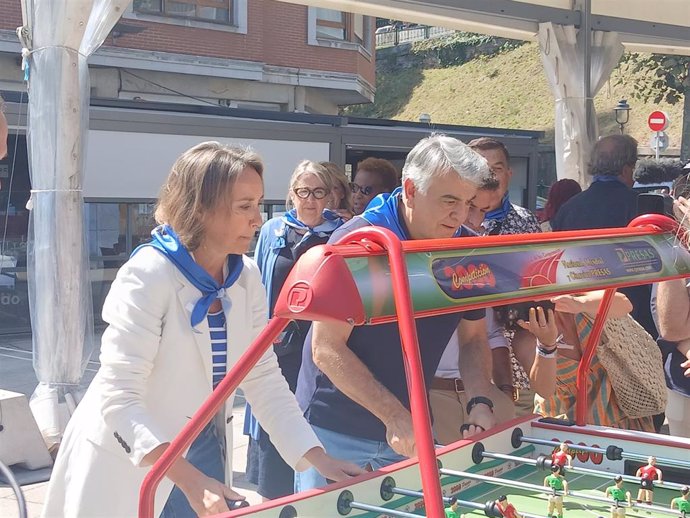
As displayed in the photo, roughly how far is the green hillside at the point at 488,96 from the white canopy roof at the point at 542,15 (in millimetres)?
25800

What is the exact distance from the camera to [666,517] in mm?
2152

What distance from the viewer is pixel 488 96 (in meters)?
39.5

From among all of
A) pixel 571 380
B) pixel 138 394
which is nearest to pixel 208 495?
pixel 138 394

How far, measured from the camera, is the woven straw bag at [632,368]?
344 cm

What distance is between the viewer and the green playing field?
218cm

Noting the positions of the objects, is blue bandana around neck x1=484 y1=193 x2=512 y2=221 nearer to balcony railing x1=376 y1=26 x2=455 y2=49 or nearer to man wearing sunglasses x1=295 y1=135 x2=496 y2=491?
man wearing sunglasses x1=295 y1=135 x2=496 y2=491

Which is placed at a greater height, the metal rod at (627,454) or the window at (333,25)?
the window at (333,25)

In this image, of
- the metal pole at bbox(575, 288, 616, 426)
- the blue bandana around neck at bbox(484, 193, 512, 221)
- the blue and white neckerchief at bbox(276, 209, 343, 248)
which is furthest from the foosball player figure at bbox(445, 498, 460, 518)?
the blue and white neckerchief at bbox(276, 209, 343, 248)

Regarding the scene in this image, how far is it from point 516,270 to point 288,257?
2487mm

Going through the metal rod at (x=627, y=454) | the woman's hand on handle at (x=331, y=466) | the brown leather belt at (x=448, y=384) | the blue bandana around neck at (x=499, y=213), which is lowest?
the metal rod at (x=627, y=454)

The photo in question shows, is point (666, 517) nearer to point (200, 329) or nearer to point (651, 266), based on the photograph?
point (651, 266)

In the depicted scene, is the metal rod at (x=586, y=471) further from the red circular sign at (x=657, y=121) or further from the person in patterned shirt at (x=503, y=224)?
the red circular sign at (x=657, y=121)

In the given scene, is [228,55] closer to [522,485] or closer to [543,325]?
[543,325]

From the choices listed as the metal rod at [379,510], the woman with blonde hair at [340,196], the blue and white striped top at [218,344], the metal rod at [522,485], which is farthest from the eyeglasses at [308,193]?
the metal rod at [379,510]
